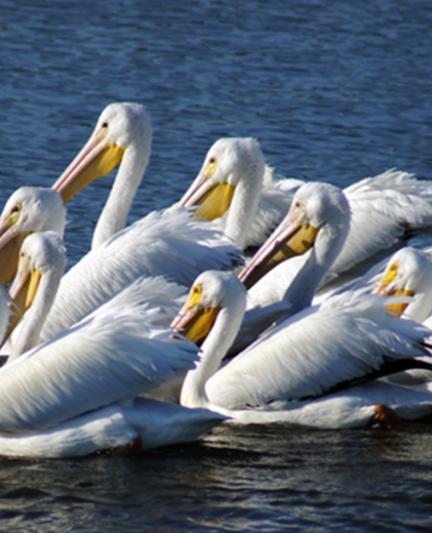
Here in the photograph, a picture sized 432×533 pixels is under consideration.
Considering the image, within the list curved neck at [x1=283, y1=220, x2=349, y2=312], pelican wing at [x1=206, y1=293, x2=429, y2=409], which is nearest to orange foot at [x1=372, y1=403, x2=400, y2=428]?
pelican wing at [x1=206, y1=293, x2=429, y2=409]

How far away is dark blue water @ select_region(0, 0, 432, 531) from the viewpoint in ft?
22.2

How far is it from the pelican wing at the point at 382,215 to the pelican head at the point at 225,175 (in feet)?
2.18

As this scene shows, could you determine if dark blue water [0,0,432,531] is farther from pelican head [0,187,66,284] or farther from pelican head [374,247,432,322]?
pelican head [0,187,66,284]

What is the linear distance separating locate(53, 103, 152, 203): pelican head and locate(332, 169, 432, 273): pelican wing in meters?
1.20

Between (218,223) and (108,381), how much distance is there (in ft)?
6.75

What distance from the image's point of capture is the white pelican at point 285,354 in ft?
25.1

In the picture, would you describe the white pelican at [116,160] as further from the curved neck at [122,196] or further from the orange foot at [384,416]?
the orange foot at [384,416]

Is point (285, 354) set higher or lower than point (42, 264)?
lower

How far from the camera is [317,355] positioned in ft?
25.2

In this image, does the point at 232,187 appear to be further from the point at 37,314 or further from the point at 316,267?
the point at 37,314

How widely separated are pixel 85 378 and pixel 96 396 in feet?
0.28

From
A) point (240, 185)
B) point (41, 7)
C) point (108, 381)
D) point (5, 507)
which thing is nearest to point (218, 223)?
point (240, 185)

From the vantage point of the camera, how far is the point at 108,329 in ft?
24.0

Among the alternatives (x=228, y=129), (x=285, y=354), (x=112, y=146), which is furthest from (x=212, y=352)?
(x=228, y=129)
